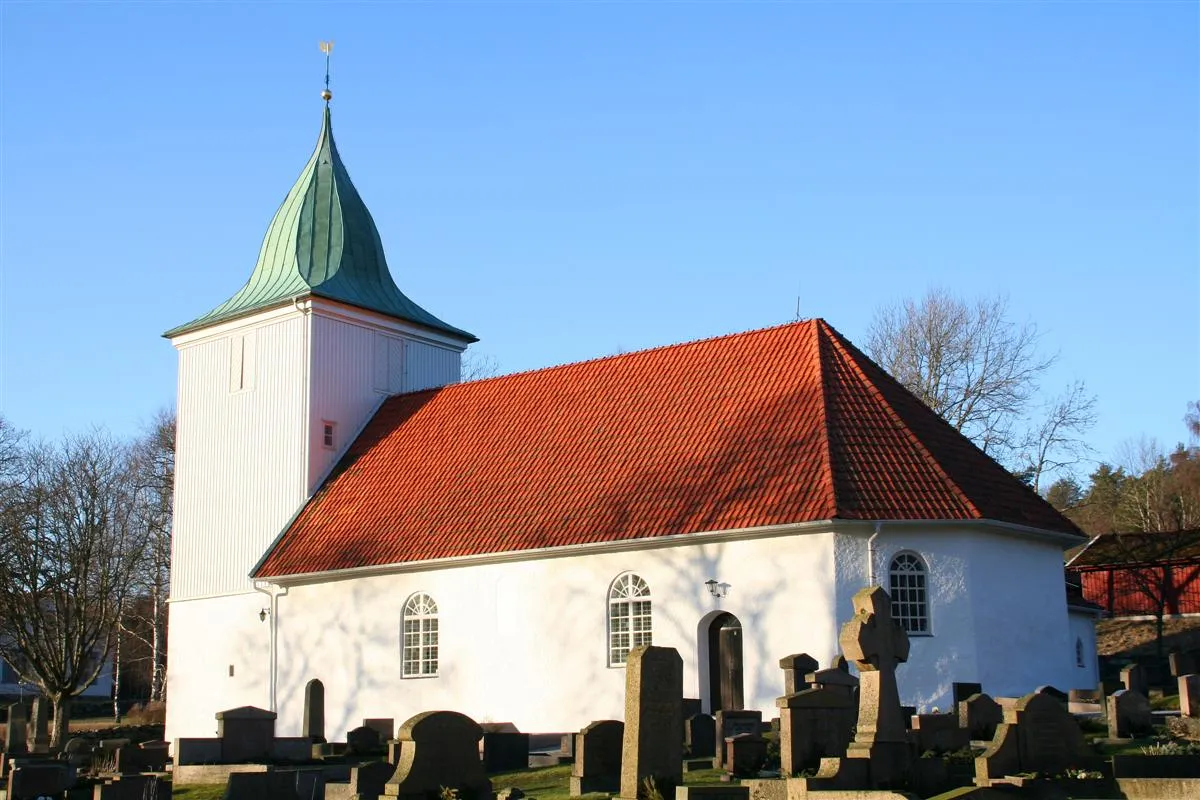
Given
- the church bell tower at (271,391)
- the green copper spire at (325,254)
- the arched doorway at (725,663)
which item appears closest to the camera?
the arched doorway at (725,663)

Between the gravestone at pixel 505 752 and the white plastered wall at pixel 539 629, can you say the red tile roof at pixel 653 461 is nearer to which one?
the white plastered wall at pixel 539 629

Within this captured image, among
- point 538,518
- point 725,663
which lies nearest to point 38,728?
point 538,518

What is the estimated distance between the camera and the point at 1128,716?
19.4m

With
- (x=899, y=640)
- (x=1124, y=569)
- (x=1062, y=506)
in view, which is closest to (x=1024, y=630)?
(x=899, y=640)

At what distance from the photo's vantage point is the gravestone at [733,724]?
18.9m

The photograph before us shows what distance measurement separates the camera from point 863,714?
583 inches

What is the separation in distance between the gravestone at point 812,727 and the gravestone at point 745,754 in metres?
1.05

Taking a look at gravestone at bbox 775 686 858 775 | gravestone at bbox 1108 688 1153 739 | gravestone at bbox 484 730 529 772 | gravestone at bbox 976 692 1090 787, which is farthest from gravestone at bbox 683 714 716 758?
gravestone at bbox 976 692 1090 787

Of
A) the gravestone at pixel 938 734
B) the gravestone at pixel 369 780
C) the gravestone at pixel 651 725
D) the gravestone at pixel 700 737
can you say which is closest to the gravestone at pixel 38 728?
the gravestone at pixel 369 780

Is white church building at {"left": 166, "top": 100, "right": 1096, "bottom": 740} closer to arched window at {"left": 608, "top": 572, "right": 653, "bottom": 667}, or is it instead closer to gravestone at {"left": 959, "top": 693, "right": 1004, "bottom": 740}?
arched window at {"left": 608, "top": 572, "right": 653, "bottom": 667}

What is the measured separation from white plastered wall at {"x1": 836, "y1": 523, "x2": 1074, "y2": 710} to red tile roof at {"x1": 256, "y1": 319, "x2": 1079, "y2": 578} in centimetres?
60

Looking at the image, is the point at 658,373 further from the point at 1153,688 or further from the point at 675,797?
the point at 675,797

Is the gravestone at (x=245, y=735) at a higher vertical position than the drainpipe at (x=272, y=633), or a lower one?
lower

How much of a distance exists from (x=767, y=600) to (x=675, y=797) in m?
10.6
